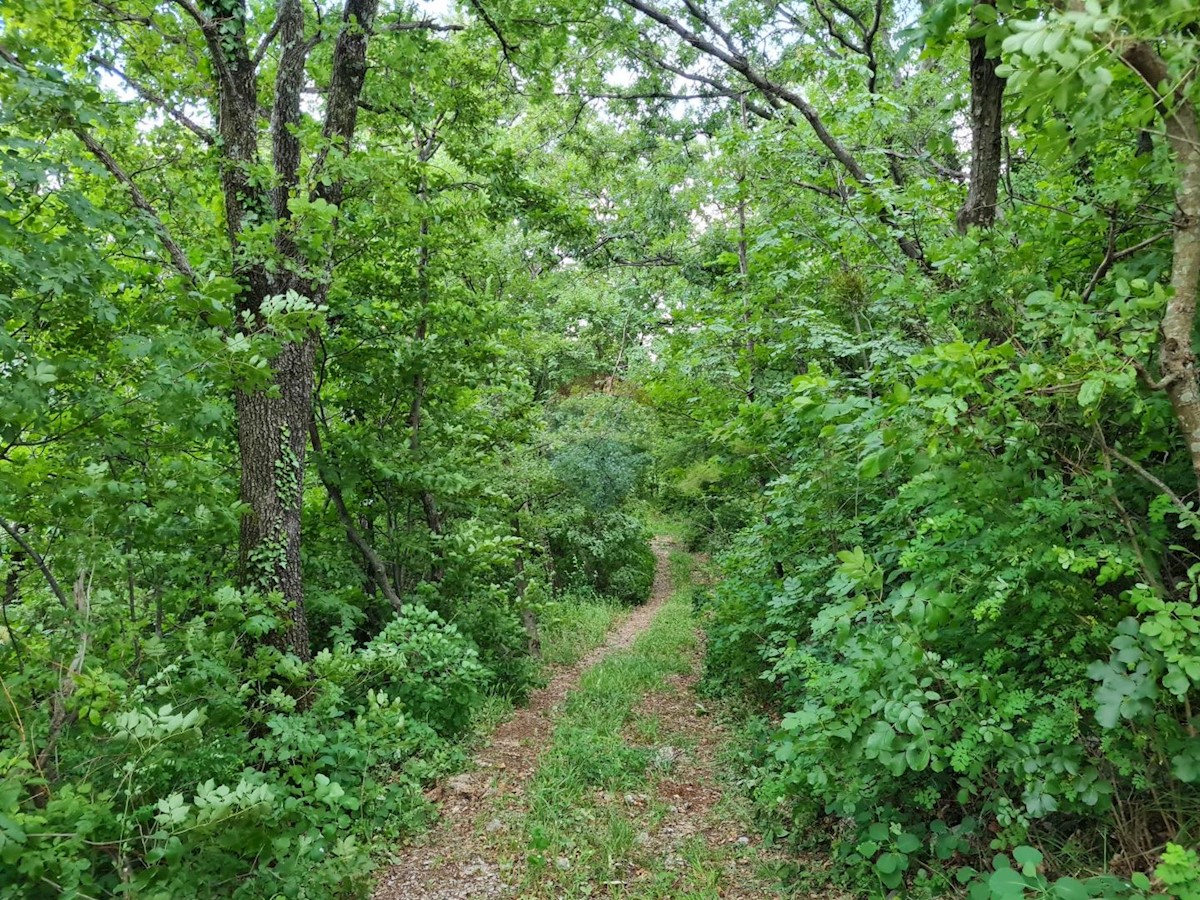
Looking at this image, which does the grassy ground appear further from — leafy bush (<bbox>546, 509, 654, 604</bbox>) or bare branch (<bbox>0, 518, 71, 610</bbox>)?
leafy bush (<bbox>546, 509, 654, 604</bbox>)

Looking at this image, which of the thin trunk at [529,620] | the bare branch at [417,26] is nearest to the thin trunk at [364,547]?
the thin trunk at [529,620]

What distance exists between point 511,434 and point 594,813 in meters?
4.54

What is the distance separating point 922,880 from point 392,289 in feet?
20.7

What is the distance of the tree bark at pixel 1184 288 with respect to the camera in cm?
211

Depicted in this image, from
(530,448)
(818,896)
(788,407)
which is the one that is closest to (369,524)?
(530,448)

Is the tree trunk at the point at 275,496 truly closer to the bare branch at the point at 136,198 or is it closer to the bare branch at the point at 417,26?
the bare branch at the point at 136,198

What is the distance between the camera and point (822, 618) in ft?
9.50

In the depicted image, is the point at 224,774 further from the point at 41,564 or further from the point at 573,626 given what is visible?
the point at 573,626

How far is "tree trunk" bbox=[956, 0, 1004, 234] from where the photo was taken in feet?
10.9

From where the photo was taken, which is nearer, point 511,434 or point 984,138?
point 984,138

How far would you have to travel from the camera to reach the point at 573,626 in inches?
419

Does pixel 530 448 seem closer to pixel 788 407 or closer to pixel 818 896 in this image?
pixel 788 407

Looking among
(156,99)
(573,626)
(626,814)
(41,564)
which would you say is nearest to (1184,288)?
(626,814)

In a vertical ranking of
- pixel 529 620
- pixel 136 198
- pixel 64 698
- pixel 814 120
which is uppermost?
pixel 814 120
